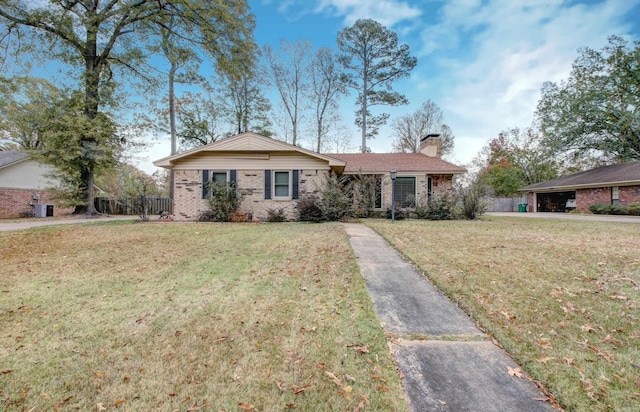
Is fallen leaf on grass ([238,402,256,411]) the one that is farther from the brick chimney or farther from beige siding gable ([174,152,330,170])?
the brick chimney

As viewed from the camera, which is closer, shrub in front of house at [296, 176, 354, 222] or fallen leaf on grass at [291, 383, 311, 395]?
fallen leaf on grass at [291, 383, 311, 395]

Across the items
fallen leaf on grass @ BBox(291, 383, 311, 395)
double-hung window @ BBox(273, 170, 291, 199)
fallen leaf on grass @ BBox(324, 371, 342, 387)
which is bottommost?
fallen leaf on grass @ BBox(291, 383, 311, 395)

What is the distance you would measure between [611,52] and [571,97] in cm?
340

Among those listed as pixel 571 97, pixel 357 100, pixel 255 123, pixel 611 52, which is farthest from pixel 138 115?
pixel 611 52

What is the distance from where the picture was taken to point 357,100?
2184cm

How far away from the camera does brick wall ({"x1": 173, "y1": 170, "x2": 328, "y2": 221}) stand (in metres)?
12.7

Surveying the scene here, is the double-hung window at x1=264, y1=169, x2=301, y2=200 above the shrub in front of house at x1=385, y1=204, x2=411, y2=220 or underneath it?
above

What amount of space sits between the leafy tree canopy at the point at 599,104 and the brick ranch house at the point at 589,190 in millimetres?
1927

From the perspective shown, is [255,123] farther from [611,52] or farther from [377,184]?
[611,52]

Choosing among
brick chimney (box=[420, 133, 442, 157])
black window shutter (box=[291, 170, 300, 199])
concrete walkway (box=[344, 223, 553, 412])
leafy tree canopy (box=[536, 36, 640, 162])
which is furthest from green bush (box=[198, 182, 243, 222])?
leafy tree canopy (box=[536, 36, 640, 162])

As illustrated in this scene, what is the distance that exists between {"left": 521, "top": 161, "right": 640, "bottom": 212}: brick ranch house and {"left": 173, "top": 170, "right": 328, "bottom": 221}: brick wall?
787 inches

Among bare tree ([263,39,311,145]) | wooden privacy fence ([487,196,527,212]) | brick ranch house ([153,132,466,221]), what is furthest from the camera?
wooden privacy fence ([487,196,527,212])

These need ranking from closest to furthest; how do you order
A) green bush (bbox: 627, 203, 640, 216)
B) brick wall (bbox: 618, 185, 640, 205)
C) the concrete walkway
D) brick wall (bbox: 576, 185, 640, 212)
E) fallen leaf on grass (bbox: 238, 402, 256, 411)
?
fallen leaf on grass (bbox: 238, 402, 256, 411), the concrete walkway, green bush (bbox: 627, 203, 640, 216), brick wall (bbox: 618, 185, 640, 205), brick wall (bbox: 576, 185, 640, 212)

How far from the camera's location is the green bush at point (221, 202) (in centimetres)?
1205
